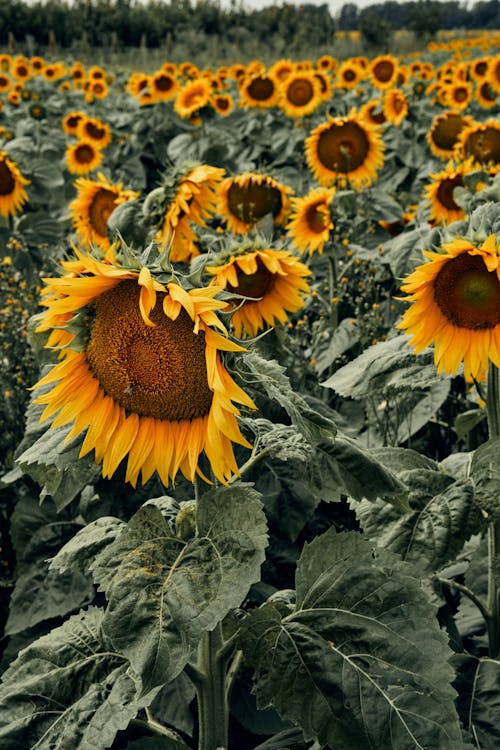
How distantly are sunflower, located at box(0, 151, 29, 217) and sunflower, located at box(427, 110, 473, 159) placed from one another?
2.85m

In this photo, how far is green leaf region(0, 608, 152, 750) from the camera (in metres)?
1.49

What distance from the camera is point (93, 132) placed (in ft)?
23.7

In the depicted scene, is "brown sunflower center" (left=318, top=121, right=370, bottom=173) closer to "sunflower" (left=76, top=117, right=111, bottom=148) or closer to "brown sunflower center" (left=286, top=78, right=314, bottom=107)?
"brown sunflower center" (left=286, top=78, right=314, bottom=107)

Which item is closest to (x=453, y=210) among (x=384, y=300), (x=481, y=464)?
(x=384, y=300)

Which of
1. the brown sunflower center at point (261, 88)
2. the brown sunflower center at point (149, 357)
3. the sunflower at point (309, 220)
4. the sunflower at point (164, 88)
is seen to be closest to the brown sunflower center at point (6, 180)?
the sunflower at point (309, 220)

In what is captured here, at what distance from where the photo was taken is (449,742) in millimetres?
1415

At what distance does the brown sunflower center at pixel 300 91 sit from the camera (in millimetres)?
7215

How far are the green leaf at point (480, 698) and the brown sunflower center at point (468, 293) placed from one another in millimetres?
798

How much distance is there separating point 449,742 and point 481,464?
70cm

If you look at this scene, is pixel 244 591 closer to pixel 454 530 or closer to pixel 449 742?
pixel 449 742

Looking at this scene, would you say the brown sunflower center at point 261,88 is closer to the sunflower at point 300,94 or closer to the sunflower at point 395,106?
the sunflower at point 300,94

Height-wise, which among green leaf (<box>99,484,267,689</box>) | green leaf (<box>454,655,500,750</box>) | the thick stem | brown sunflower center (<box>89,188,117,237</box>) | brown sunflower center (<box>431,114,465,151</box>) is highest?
brown sunflower center (<box>431,114,465,151</box>)

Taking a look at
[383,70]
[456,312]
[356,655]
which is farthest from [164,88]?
[356,655]

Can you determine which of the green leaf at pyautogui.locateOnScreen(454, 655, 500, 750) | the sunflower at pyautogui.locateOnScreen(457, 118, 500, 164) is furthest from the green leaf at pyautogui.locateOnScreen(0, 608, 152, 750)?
the sunflower at pyautogui.locateOnScreen(457, 118, 500, 164)
